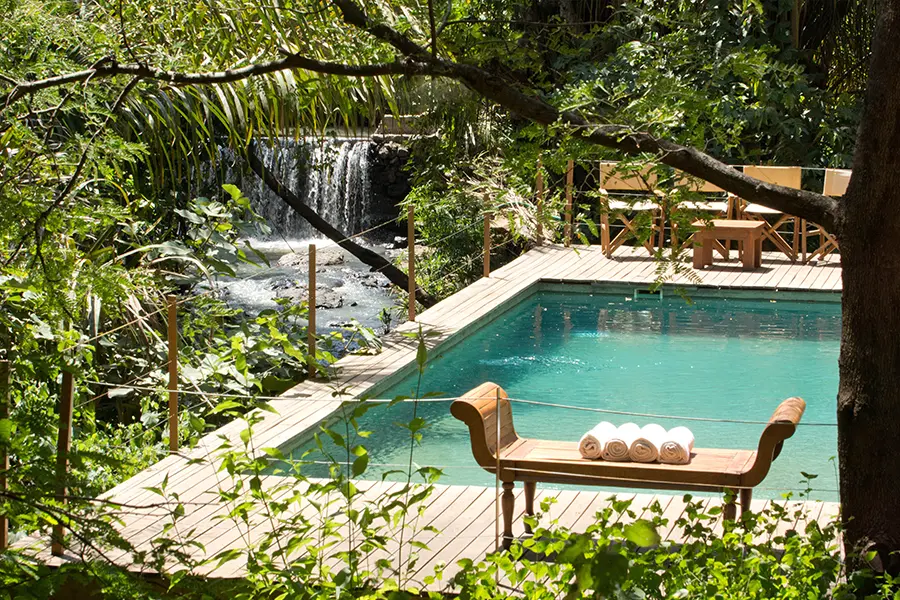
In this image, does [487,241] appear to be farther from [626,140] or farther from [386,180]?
[626,140]

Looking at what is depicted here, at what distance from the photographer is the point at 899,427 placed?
132 inches

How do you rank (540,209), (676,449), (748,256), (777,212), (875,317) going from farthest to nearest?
(748,256)
(540,209)
(777,212)
(676,449)
(875,317)

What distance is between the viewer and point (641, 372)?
867 centimetres

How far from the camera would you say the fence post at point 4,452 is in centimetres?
228

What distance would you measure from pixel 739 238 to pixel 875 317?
7.78 m

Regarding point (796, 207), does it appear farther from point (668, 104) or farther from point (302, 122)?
point (302, 122)

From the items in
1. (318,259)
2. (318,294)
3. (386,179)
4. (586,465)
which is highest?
(386,179)

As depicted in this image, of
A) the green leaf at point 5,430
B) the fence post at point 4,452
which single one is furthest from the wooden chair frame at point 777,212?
the green leaf at point 5,430

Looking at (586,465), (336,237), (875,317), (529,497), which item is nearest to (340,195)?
(336,237)

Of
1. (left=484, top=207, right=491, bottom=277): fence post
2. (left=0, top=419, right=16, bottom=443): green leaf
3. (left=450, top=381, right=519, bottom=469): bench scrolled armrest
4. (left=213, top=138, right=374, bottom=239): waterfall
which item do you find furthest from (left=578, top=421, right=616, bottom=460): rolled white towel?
(left=213, top=138, right=374, bottom=239): waterfall

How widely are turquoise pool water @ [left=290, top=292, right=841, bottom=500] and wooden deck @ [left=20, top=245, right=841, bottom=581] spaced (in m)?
0.19

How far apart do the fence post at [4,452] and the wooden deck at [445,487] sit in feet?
0.54

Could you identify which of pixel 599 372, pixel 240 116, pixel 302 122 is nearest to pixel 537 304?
pixel 599 372

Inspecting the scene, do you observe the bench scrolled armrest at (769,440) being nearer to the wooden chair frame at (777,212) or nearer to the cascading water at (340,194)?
the wooden chair frame at (777,212)
